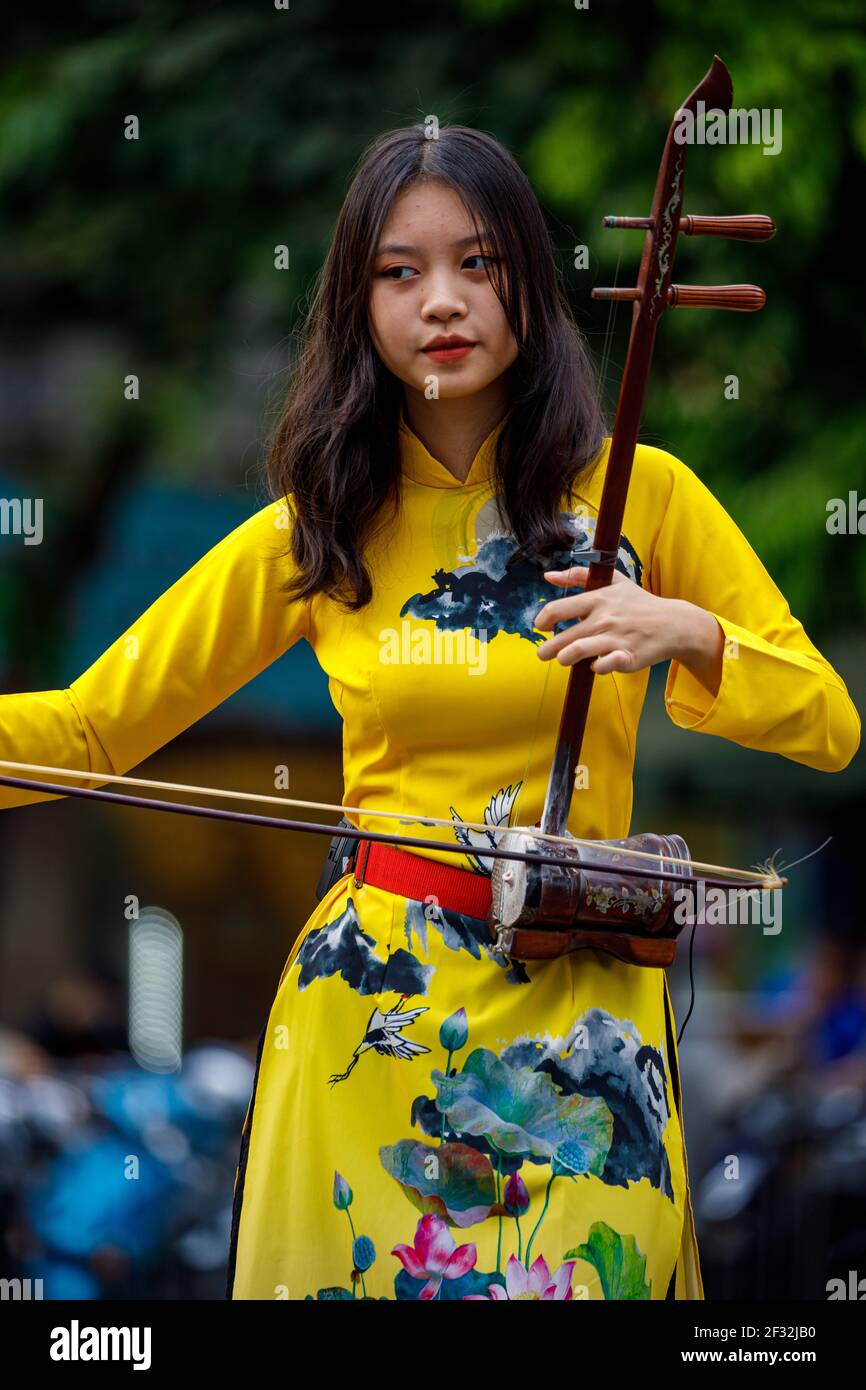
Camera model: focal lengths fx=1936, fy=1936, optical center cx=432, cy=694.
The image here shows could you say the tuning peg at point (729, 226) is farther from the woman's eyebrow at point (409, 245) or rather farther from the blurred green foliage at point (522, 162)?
the blurred green foliage at point (522, 162)

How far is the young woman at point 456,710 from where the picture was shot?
8.01ft

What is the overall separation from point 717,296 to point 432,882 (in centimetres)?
83

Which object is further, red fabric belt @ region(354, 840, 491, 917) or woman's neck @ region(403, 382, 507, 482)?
woman's neck @ region(403, 382, 507, 482)

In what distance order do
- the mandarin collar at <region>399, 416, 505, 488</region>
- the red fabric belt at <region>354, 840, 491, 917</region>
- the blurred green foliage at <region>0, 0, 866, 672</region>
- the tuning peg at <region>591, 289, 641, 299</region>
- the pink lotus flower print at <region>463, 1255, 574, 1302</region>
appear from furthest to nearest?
1. the blurred green foliage at <region>0, 0, 866, 672</region>
2. the mandarin collar at <region>399, 416, 505, 488</region>
3. the red fabric belt at <region>354, 840, 491, 917</region>
4. the pink lotus flower print at <region>463, 1255, 574, 1302</region>
5. the tuning peg at <region>591, 289, 641, 299</region>

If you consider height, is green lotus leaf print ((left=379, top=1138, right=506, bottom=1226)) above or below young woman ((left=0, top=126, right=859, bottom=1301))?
below

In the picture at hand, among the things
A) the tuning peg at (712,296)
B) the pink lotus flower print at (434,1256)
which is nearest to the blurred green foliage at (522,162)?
the tuning peg at (712,296)

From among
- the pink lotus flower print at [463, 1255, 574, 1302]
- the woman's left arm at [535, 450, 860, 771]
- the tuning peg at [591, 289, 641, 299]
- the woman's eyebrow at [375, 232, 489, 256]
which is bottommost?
the pink lotus flower print at [463, 1255, 574, 1302]

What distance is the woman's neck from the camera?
269 cm

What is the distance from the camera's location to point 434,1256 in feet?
8.02

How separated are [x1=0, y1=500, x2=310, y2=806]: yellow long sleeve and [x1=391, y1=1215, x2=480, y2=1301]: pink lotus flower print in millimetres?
777

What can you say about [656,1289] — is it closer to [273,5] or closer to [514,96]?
[514,96]

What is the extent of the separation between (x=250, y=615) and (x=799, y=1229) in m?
4.12

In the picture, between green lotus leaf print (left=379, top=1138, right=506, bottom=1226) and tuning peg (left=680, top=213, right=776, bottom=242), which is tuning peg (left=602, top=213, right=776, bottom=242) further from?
green lotus leaf print (left=379, top=1138, right=506, bottom=1226)

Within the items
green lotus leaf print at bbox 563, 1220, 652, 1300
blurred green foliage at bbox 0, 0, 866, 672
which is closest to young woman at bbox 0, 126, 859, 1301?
green lotus leaf print at bbox 563, 1220, 652, 1300
